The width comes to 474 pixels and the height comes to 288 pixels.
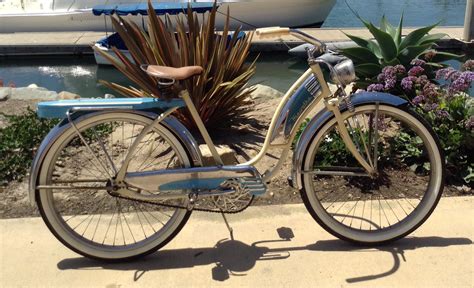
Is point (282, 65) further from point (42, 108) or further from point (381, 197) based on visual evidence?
point (42, 108)

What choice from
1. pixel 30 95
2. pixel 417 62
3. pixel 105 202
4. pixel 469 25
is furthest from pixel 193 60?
pixel 469 25

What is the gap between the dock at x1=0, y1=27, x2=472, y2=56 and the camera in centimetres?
1417

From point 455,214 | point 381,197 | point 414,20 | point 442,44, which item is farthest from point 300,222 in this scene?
point 414,20

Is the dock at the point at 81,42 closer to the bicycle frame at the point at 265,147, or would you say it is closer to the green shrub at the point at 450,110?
the green shrub at the point at 450,110

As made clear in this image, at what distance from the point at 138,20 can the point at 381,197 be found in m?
15.5

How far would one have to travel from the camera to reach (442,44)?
45.9 ft

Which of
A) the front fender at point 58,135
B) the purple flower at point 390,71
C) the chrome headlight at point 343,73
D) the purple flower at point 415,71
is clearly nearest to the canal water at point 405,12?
the purple flower at point 415,71

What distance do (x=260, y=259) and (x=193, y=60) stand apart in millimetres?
2306

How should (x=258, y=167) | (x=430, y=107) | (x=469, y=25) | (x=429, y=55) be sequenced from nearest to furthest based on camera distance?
(x=430, y=107) → (x=258, y=167) → (x=429, y=55) → (x=469, y=25)

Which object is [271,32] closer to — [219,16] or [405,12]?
[219,16]

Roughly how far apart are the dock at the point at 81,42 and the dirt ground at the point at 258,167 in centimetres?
853

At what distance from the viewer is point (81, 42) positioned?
625 inches

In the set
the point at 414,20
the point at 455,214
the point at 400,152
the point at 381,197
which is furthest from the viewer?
the point at 414,20

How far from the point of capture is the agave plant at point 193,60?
4855 mm
